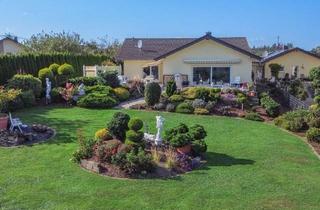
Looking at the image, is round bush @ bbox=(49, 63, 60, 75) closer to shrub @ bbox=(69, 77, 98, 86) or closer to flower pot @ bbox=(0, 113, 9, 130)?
shrub @ bbox=(69, 77, 98, 86)

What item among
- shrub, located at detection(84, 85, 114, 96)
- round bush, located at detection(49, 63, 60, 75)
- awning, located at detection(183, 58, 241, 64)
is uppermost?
awning, located at detection(183, 58, 241, 64)

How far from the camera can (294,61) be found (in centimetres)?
4797

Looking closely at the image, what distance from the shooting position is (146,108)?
28.5 meters

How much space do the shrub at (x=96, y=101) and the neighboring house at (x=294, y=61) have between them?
24606 millimetres

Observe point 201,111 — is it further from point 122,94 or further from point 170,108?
point 122,94

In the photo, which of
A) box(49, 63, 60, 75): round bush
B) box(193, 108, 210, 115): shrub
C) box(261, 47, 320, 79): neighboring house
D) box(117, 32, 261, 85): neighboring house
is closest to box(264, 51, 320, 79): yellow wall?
box(261, 47, 320, 79): neighboring house

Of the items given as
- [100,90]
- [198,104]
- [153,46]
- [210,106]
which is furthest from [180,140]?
[153,46]

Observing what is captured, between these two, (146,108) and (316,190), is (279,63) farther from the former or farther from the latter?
(316,190)

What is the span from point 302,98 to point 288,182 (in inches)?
1034

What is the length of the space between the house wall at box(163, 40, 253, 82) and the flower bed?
2254 centimetres

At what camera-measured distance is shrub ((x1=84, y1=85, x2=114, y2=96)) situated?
30237 millimetres

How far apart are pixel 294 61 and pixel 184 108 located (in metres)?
24.8

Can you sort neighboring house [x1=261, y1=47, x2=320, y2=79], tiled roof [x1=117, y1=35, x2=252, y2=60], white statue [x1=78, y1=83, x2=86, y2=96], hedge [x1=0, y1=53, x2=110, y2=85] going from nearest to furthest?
white statue [x1=78, y1=83, x2=86, y2=96] < hedge [x1=0, y1=53, x2=110, y2=85] < tiled roof [x1=117, y1=35, x2=252, y2=60] < neighboring house [x1=261, y1=47, x2=320, y2=79]

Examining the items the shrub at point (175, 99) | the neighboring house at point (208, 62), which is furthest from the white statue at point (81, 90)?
the neighboring house at point (208, 62)
